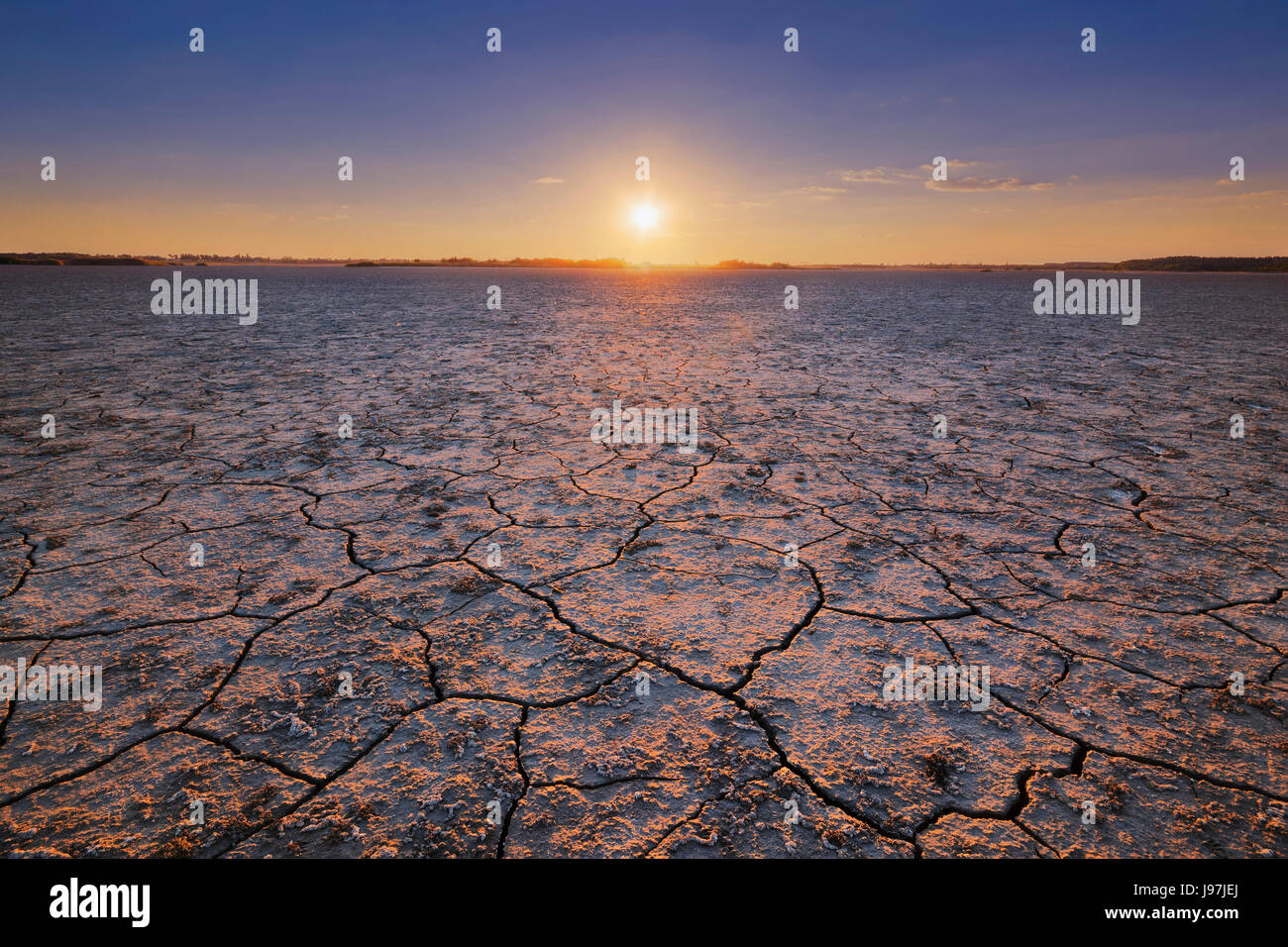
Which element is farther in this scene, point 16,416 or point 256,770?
point 16,416

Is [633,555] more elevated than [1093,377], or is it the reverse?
[1093,377]

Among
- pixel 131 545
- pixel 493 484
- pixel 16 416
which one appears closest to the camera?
pixel 131 545

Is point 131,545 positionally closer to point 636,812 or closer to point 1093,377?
point 636,812

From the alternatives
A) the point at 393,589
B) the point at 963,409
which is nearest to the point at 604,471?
the point at 393,589

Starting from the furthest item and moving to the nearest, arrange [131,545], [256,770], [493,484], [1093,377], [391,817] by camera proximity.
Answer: [1093,377], [493,484], [131,545], [256,770], [391,817]

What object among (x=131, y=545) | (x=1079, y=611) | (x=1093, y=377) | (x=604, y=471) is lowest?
(x=1079, y=611)

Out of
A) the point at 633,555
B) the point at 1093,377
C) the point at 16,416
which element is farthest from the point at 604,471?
the point at 1093,377
